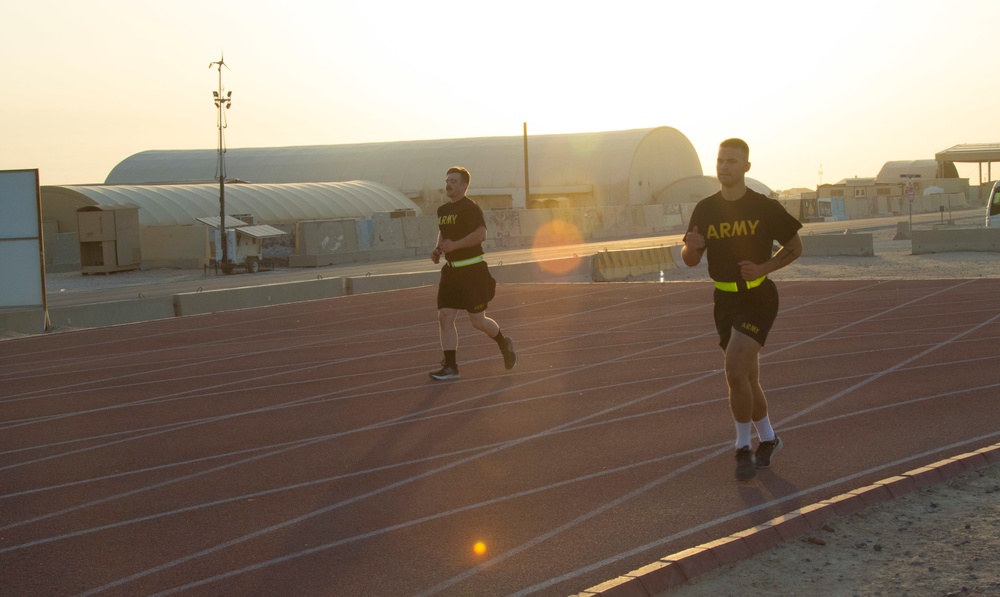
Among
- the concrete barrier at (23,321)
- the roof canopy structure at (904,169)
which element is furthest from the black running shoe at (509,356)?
the roof canopy structure at (904,169)

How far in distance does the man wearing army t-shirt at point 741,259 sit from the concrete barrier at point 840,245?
25.6 metres

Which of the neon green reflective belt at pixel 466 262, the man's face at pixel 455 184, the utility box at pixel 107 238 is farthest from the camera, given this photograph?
the utility box at pixel 107 238

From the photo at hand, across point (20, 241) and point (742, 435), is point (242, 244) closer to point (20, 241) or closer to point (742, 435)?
point (20, 241)

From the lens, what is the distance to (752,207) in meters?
6.39

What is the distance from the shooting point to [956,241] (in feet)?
98.8

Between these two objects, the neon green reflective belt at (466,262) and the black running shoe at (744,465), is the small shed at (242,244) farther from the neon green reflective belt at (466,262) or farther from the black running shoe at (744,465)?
the black running shoe at (744,465)

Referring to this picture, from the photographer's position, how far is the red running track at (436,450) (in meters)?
5.25

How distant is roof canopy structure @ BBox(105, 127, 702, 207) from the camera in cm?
8125

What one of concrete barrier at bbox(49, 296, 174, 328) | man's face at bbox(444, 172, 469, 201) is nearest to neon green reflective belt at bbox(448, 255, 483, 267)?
man's face at bbox(444, 172, 469, 201)

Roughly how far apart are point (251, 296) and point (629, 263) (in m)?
10.4

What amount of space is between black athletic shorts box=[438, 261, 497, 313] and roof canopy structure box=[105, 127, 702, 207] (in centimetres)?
6941

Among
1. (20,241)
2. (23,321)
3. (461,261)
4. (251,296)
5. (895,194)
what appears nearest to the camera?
(461,261)

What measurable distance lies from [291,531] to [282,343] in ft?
30.1

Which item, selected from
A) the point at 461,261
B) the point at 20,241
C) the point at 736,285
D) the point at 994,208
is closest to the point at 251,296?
the point at 20,241
